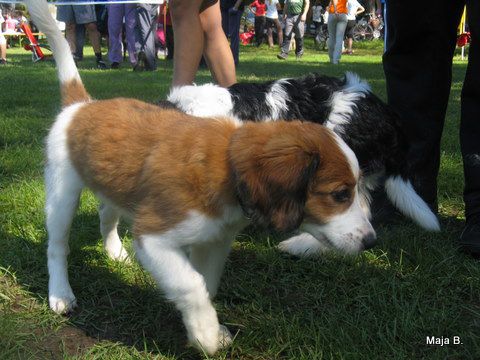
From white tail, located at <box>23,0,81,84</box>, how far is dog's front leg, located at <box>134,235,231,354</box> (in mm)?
1237

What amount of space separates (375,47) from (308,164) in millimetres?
24923

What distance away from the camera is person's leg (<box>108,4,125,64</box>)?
13.0m

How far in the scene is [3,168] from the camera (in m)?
4.26

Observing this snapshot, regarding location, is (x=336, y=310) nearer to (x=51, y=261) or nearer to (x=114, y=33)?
(x=51, y=261)

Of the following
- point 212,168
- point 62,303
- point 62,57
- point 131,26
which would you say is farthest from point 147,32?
point 212,168

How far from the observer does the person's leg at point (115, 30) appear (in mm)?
12977

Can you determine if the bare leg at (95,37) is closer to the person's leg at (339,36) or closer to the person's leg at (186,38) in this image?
the person's leg at (339,36)

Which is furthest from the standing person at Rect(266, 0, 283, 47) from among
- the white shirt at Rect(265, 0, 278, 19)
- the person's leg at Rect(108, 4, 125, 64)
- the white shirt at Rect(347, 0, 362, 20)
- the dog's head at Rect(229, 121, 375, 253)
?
the dog's head at Rect(229, 121, 375, 253)

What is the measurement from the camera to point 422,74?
3.38 meters


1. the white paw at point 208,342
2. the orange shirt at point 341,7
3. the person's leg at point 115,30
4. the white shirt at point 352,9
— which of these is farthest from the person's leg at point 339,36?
the white paw at point 208,342

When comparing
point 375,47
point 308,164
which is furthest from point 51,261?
point 375,47

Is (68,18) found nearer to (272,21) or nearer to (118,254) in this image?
(118,254)

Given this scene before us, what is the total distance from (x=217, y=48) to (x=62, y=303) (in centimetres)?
223

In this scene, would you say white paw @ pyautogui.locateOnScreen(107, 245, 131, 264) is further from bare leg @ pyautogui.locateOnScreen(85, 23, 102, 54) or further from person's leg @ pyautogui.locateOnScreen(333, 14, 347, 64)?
person's leg @ pyautogui.locateOnScreen(333, 14, 347, 64)
